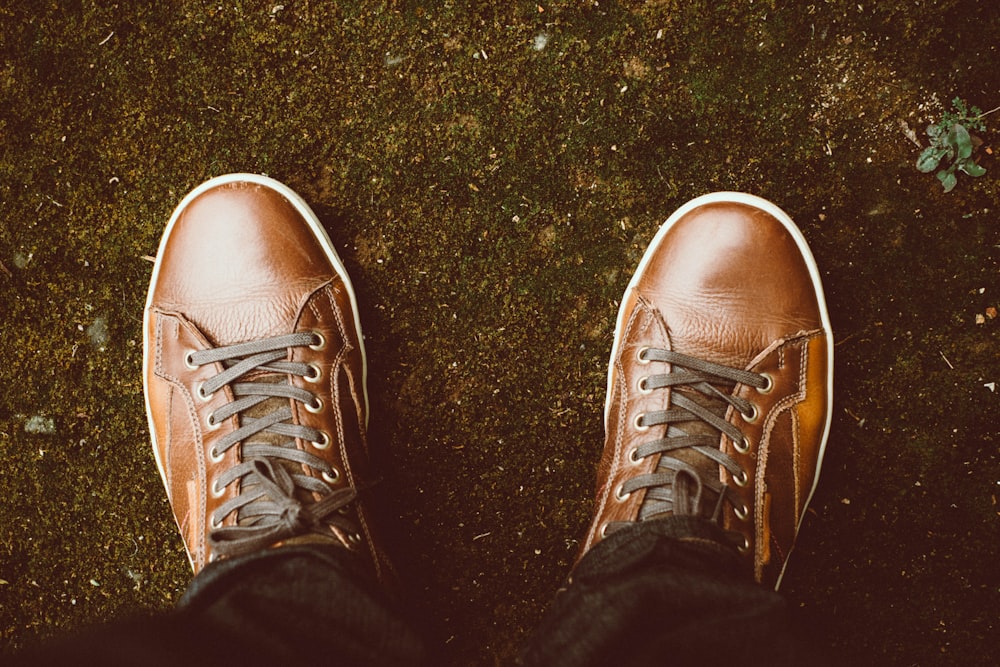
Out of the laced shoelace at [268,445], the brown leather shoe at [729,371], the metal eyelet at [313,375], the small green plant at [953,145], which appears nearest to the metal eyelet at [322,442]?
the laced shoelace at [268,445]

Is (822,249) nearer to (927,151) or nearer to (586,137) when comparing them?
(927,151)

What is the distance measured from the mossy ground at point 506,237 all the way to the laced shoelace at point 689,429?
0.14 m

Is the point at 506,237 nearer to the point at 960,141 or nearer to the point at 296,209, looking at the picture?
the point at 296,209

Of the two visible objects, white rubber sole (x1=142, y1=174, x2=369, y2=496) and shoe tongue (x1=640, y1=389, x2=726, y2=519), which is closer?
shoe tongue (x1=640, y1=389, x2=726, y2=519)

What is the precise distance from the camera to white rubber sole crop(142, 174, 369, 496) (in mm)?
1345

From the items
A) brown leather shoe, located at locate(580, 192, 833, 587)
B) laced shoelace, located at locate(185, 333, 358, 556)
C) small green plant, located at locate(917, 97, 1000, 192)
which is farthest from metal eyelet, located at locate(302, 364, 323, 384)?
small green plant, located at locate(917, 97, 1000, 192)

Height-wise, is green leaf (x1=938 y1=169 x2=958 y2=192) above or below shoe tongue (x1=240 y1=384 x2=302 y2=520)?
above

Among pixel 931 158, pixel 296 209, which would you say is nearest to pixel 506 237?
pixel 296 209

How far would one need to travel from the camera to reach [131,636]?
2.64ft

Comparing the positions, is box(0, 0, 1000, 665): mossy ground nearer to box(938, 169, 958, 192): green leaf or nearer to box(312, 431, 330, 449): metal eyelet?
box(938, 169, 958, 192): green leaf

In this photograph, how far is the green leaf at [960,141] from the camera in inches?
51.2

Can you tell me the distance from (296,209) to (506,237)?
0.44m

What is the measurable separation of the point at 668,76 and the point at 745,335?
555mm

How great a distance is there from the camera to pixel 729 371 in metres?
1.30
